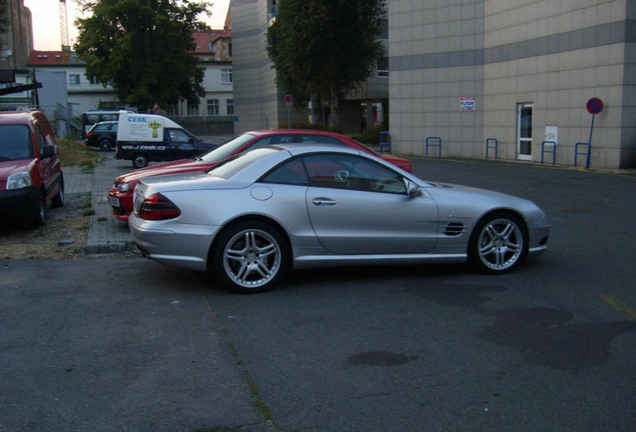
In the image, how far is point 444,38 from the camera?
29375 millimetres

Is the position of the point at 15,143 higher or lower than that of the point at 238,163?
higher

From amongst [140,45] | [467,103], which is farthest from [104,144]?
[140,45]

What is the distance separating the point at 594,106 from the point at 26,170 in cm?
1758

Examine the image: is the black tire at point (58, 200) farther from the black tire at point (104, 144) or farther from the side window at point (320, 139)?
the black tire at point (104, 144)

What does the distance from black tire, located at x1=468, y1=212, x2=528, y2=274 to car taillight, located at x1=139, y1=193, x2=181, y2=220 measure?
3.17 meters

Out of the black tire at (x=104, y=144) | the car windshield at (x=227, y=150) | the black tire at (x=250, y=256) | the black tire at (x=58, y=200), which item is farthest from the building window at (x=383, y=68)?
the black tire at (x=250, y=256)

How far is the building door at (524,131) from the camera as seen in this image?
2590cm

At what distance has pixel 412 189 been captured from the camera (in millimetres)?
7160

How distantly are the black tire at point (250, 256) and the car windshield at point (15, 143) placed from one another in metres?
5.74

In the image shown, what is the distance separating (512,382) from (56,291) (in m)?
4.65

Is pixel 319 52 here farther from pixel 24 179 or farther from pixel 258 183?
pixel 258 183

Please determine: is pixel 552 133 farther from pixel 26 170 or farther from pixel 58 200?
pixel 26 170

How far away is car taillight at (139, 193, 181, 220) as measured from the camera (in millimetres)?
6590

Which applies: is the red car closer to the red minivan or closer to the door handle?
the red minivan
